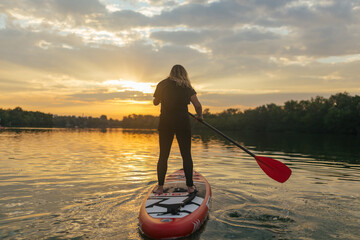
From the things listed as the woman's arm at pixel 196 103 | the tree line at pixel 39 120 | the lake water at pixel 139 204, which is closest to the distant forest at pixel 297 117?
A: the tree line at pixel 39 120

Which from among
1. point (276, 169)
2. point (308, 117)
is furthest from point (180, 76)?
point (308, 117)

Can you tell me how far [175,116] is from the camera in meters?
5.28

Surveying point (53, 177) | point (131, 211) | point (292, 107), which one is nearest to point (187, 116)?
point (131, 211)

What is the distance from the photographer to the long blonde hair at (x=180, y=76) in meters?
5.31

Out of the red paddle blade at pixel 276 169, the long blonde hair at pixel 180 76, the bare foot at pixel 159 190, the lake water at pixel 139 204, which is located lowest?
the lake water at pixel 139 204

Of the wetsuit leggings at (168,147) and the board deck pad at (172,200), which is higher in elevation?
the wetsuit leggings at (168,147)

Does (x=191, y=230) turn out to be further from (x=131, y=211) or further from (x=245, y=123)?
(x=245, y=123)

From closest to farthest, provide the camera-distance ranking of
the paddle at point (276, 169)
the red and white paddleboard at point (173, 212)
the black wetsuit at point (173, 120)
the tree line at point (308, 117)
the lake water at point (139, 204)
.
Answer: the red and white paddleboard at point (173, 212)
the lake water at point (139, 204)
the black wetsuit at point (173, 120)
the paddle at point (276, 169)
the tree line at point (308, 117)

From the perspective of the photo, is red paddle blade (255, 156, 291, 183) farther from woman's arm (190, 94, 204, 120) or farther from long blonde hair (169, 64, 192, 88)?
long blonde hair (169, 64, 192, 88)

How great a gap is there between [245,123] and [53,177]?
110209 mm

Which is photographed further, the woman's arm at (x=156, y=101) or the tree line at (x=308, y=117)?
the tree line at (x=308, y=117)

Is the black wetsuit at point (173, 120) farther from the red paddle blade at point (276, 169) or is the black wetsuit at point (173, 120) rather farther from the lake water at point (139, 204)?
the red paddle blade at point (276, 169)

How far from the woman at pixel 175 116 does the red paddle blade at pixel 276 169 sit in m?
2.23

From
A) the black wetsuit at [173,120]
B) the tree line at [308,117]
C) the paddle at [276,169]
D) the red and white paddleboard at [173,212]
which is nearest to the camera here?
the red and white paddleboard at [173,212]
